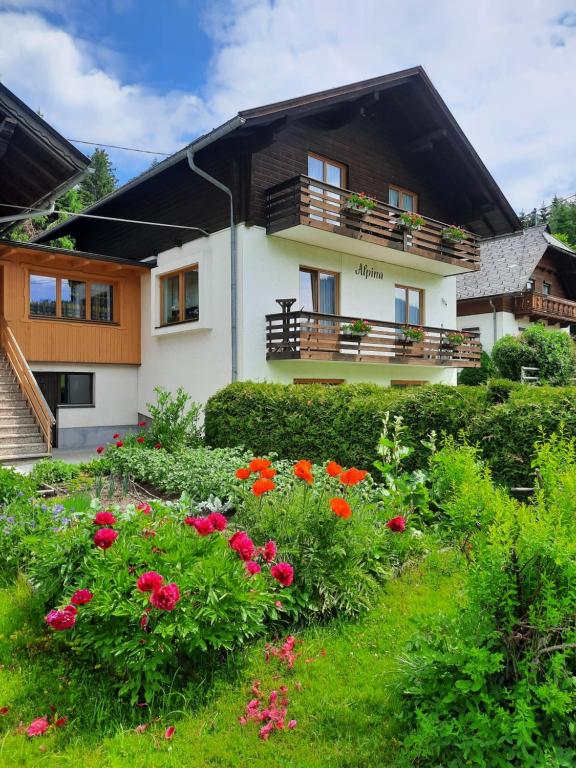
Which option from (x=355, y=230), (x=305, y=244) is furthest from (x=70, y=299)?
(x=355, y=230)

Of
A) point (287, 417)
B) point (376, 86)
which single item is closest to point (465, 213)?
point (376, 86)

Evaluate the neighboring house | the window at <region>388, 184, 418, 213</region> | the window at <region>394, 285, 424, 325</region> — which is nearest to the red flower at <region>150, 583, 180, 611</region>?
the window at <region>394, 285, 424, 325</region>

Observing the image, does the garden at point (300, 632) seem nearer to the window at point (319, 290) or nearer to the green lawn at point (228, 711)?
the green lawn at point (228, 711)

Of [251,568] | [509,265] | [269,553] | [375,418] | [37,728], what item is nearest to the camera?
[37,728]

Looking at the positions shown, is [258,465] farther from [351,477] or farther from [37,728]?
[37,728]

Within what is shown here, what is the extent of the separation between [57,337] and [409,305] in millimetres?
10148

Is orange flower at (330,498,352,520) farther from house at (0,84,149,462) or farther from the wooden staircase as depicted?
house at (0,84,149,462)

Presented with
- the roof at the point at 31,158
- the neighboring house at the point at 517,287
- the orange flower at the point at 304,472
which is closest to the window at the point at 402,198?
the neighboring house at the point at 517,287

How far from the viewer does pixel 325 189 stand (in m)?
12.8

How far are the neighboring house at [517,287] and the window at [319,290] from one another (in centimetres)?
1189

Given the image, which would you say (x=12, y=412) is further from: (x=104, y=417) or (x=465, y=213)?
(x=465, y=213)

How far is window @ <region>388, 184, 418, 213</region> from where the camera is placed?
16.4 m

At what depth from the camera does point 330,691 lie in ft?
9.50

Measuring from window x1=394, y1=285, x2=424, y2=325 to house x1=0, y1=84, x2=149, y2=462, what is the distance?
7.43 metres
